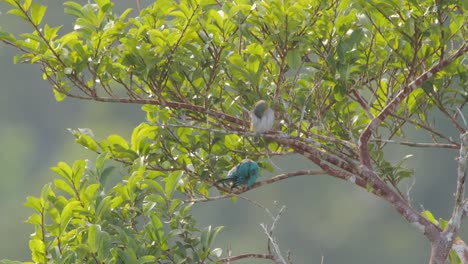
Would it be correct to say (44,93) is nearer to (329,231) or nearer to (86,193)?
(329,231)

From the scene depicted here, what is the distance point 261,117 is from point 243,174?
515 millimetres

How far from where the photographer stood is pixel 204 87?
6.24m

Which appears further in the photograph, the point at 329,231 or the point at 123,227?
the point at 329,231

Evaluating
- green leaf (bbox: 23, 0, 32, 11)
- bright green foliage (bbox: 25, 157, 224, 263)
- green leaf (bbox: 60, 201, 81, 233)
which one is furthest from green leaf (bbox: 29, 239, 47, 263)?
green leaf (bbox: 23, 0, 32, 11)

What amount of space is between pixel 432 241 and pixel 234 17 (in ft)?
6.13

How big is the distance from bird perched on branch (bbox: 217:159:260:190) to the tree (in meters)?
0.10

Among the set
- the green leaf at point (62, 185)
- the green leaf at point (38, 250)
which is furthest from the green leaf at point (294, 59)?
the green leaf at point (38, 250)

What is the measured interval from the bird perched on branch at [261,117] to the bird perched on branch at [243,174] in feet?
1.02

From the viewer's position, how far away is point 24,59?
5879 mm

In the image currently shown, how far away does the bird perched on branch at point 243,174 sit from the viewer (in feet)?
20.3

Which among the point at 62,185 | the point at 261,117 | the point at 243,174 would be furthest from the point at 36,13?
the point at 243,174

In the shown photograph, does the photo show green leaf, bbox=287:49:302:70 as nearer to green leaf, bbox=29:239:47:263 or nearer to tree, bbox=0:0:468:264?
tree, bbox=0:0:468:264

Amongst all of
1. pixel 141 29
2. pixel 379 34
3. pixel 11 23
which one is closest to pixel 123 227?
pixel 141 29

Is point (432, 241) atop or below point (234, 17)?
below
